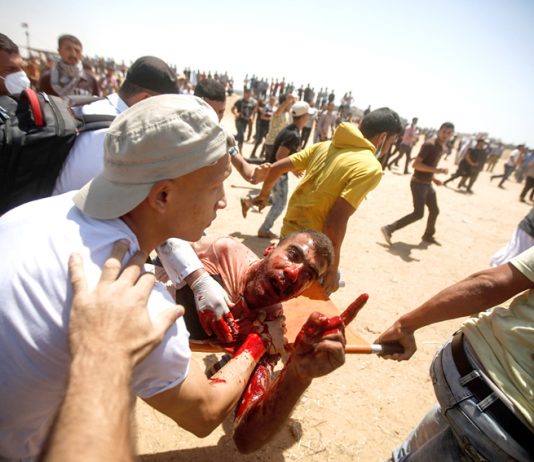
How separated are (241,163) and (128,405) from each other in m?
3.35

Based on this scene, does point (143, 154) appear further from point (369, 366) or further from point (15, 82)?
point (369, 366)

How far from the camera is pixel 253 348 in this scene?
179cm

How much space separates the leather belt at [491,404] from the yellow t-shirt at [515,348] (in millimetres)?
51

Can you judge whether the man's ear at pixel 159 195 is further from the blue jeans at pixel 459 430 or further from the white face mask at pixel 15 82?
the white face mask at pixel 15 82

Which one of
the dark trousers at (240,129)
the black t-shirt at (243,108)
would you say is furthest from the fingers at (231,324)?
the black t-shirt at (243,108)

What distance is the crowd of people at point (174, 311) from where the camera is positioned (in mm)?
839

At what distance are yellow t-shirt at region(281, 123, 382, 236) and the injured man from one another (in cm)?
53

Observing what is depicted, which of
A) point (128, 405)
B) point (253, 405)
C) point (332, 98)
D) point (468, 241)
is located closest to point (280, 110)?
point (468, 241)

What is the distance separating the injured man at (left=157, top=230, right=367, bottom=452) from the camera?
1632mm

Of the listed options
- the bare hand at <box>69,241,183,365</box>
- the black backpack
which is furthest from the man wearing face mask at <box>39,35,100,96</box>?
the bare hand at <box>69,241,183,365</box>

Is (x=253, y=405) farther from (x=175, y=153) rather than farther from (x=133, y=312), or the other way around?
(x=175, y=153)

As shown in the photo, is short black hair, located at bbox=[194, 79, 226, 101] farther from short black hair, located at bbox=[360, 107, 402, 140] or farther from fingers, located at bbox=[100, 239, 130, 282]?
fingers, located at bbox=[100, 239, 130, 282]

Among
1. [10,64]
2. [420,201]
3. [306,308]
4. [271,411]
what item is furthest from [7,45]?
[420,201]

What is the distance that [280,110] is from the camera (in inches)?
307
